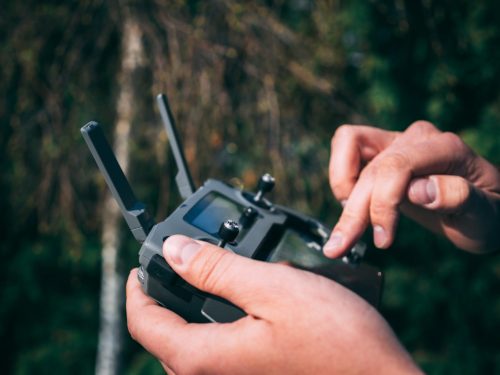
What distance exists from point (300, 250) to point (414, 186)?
376 mm

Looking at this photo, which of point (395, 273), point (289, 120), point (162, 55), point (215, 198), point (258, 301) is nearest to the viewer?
point (258, 301)

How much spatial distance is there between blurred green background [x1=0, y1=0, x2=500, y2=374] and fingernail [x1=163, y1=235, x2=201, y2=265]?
1.39m

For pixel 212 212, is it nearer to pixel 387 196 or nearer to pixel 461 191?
pixel 387 196

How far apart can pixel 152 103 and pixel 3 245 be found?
1622 millimetres

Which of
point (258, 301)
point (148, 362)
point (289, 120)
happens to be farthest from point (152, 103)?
point (258, 301)

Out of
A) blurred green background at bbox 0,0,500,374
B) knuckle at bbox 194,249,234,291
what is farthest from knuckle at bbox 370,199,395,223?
blurred green background at bbox 0,0,500,374

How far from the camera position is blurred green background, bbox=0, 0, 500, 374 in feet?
7.75

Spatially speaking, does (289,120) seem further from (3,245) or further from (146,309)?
(3,245)

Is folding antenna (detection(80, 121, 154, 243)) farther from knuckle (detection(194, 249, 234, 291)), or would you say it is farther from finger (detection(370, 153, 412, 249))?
finger (detection(370, 153, 412, 249))

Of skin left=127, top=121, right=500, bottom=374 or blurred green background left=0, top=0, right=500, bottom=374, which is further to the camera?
blurred green background left=0, top=0, right=500, bottom=374

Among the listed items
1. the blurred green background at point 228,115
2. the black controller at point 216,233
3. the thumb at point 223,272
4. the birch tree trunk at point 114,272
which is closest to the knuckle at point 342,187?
the black controller at point 216,233

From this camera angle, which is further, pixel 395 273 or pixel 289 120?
pixel 395 273

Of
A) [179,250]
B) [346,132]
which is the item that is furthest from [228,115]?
[179,250]

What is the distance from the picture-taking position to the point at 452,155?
1.27 meters
